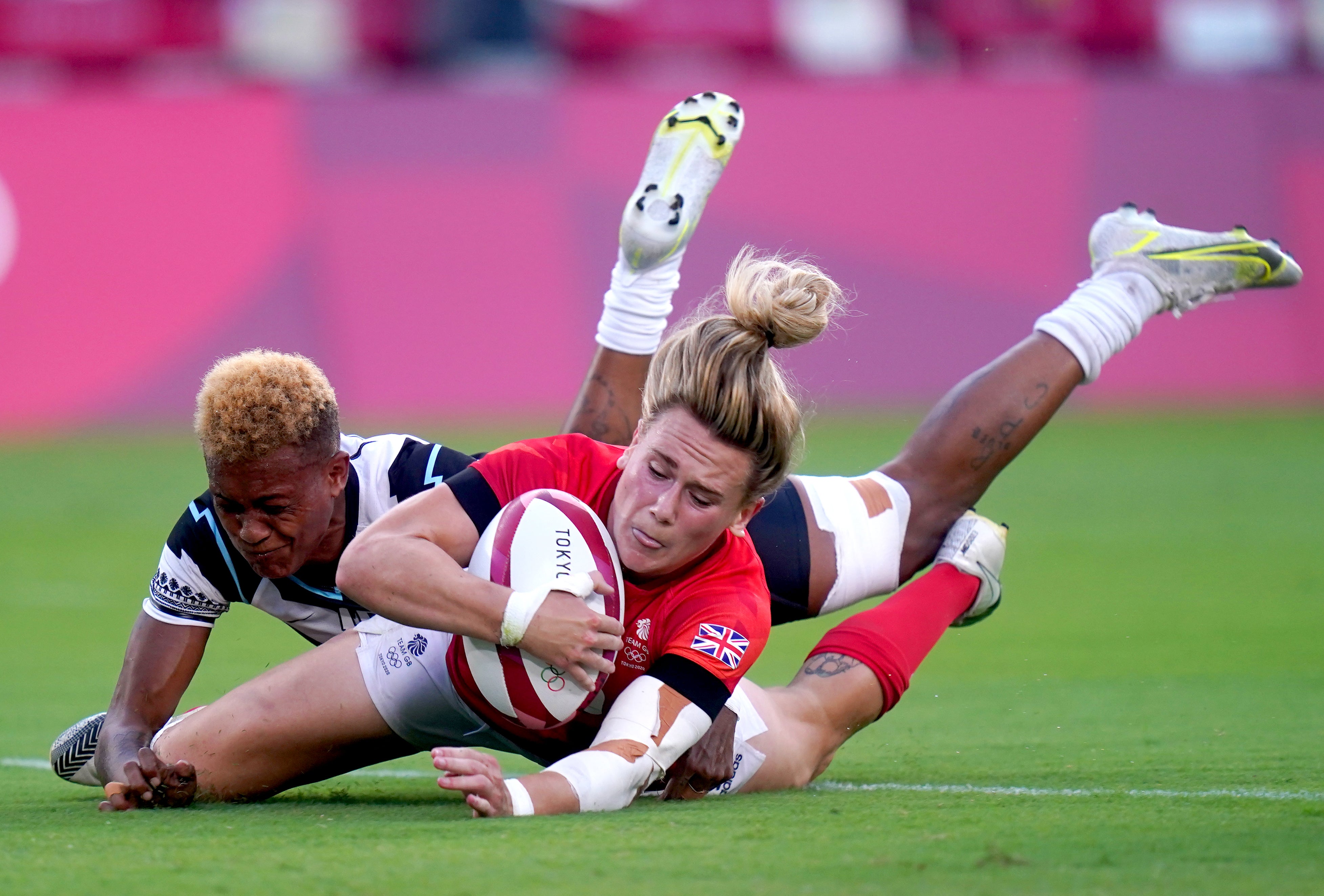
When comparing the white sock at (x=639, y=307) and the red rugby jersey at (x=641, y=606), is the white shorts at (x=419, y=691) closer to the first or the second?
the red rugby jersey at (x=641, y=606)

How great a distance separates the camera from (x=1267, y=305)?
55.5ft

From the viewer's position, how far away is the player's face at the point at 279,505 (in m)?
4.45

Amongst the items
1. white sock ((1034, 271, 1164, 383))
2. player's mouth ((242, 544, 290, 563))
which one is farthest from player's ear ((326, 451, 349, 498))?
white sock ((1034, 271, 1164, 383))

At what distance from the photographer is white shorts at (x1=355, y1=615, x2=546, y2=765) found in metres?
4.62

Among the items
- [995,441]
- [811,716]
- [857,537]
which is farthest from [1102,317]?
[811,716]

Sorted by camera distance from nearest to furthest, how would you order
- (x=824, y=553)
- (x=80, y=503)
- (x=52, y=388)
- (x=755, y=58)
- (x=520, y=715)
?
(x=520, y=715)
(x=824, y=553)
(x=80, y=503)
(x=52, y=388)
(x=755, y=58)

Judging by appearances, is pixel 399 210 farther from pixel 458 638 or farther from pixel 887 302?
pixel 458 638

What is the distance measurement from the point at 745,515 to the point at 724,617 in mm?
304

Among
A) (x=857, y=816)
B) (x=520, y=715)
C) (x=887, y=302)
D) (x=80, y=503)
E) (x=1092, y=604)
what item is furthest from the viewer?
(x=887, y=302)

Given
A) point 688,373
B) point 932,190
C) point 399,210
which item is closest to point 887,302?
point 932,190

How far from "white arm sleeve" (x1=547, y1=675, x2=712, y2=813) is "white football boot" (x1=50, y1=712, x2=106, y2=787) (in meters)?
1.60

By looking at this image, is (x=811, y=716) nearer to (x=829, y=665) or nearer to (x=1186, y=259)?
(x=829, y=665)

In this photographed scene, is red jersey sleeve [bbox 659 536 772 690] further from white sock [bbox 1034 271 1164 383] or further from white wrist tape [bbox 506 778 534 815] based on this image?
white sock [bbox 1034 271 1164 383]

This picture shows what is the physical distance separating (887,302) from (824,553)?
1134cm
